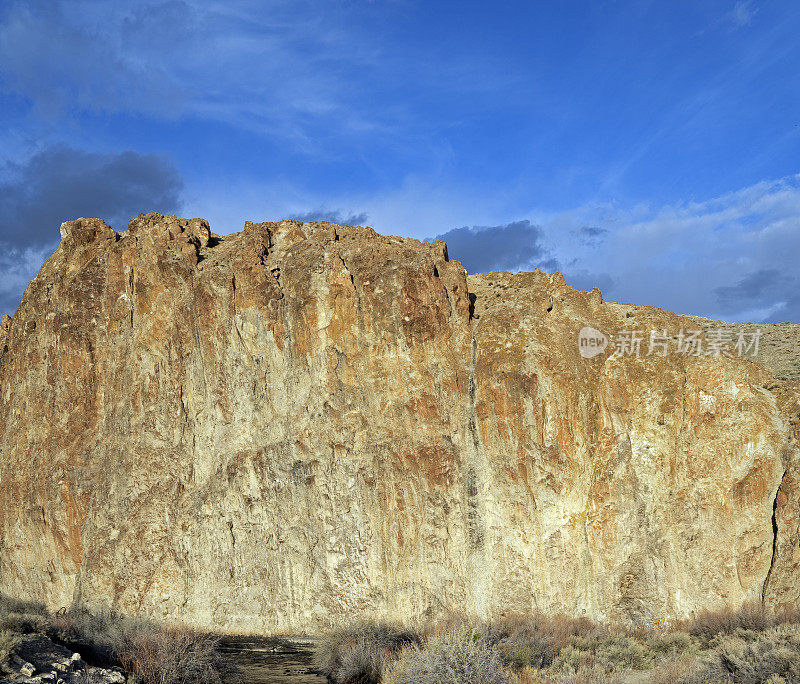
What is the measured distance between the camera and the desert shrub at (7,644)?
640 inches

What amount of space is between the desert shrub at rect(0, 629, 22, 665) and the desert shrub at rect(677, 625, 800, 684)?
1676 cm

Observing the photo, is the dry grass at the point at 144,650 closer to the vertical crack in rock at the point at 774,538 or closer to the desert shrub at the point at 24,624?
the desert shrub at the point at 24,624

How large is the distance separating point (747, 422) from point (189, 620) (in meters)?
24.6

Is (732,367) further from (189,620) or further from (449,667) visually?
(189,620)

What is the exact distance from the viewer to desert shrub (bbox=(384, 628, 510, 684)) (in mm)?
15961

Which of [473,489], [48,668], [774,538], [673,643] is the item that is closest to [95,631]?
[48,668]

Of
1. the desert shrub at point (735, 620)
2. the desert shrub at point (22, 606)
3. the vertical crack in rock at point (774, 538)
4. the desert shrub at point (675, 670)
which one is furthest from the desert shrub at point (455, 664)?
the desert shrub at point (22, 606)

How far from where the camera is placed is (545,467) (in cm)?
2533

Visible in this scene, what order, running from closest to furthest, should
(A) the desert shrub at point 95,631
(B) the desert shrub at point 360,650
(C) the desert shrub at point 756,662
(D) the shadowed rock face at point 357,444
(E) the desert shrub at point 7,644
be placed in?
1. (C) the desert shrub at point 756,662
2. (E) the desert shrub at point 7,644
3. (A) the desert shrub at point 95,631
4. (B) the desert shrub at point 360,650
5. (D) the shadowed rock face at point 357,444

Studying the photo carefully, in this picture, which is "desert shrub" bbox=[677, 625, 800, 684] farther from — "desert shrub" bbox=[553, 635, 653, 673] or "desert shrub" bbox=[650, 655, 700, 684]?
"desert shrub" bbox=[553, 635, 653, 673]

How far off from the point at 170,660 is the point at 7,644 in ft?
16.2

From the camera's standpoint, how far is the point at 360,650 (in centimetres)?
2241

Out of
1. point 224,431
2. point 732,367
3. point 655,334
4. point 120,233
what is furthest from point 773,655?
point 120,233

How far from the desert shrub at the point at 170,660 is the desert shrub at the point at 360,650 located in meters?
3.51
